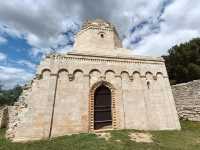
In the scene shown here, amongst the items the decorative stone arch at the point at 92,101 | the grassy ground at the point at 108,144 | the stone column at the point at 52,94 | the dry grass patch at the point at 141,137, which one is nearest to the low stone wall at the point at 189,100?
the grassy ground at the point at 108,144

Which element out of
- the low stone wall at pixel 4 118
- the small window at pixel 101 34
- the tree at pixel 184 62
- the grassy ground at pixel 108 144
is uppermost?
the tree at pixel 184 62

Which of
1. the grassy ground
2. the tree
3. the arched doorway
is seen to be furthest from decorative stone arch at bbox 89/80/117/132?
the tree

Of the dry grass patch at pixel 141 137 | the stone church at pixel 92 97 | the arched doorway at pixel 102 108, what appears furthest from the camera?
the arched doorway at pixel 102 108

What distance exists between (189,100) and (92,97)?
32.2 ft

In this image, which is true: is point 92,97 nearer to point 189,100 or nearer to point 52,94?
point 52,94

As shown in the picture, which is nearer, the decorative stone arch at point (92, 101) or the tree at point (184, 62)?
the decorative stone arch at point (92, 101)

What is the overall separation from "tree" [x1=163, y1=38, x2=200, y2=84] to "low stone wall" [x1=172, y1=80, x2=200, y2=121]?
468 inches

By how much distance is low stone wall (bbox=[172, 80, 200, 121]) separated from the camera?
15015 mm

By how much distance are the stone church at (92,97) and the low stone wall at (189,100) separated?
411cm

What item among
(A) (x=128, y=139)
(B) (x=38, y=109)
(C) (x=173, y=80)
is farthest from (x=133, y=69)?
(C) (x=173, y=80)

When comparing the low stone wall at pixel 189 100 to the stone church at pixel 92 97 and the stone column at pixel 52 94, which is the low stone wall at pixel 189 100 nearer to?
the stone church at pixel 92 97

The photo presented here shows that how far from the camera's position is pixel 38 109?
10109mm

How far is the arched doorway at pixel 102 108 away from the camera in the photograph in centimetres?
1141

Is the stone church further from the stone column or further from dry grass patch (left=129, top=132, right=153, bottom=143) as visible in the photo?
dry grass patch (left=129, top=132, right=153, bottom=143)
